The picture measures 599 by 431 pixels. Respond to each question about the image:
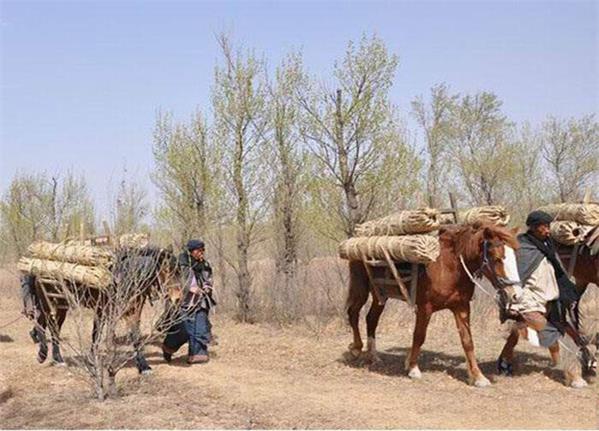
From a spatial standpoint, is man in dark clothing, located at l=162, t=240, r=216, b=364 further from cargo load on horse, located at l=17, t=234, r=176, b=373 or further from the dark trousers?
cargo load on horse, located at l=17, t=234, r=176, b=373

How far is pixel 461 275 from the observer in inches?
324

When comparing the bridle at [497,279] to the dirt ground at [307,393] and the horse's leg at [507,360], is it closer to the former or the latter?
the horse's leg at [507,360]

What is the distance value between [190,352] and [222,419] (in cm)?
325

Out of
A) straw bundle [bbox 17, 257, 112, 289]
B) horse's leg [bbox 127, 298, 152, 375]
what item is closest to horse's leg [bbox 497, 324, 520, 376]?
horse's leg [bbox 127, 298, 152, 375]

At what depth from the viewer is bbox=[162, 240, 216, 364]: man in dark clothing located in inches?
379

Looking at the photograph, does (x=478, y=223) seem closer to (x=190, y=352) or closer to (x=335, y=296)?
(x=190, y=352)

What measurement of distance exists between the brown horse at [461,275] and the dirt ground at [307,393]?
420mm

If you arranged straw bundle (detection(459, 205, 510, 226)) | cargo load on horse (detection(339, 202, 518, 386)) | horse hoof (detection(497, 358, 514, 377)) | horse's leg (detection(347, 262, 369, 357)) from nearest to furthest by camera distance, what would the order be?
cargo load on horse (detection(339, 202, 518, 386))
horse hoof (detection(497, 358, 514, 377))
straw bundle (detection(459, 205, 510, 226))
horse's leg (detection(347, 262, 369, 357))

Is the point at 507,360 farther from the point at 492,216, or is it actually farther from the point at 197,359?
the point at 197,359

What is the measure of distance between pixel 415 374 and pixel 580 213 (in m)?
3.04

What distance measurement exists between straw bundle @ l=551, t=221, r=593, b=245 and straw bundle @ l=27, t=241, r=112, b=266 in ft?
19.7

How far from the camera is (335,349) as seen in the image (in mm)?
10984

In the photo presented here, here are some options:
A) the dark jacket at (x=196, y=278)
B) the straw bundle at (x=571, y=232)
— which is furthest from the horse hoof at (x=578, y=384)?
the dark jacket at (x=196, y=278)

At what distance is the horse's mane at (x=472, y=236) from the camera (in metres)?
7.61
